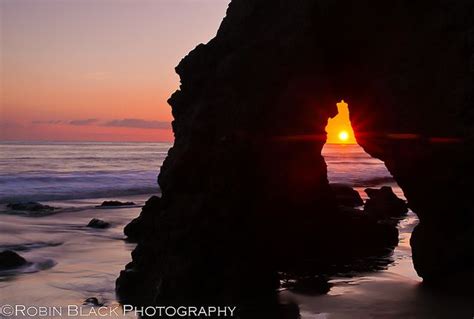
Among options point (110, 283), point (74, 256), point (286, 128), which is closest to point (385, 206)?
point (286, 128)

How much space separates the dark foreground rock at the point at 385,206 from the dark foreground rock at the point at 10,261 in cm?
1265

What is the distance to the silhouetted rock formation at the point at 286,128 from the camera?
922 centimetres

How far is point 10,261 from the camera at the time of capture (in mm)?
12789

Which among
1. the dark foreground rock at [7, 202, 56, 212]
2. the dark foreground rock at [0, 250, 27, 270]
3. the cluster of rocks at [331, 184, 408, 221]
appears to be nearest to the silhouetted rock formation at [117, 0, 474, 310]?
the dark foreground rock at [0, 250, 27, 270]

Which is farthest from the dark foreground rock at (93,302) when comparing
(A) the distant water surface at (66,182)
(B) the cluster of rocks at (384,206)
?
(A) the distant water surface at (66,182)

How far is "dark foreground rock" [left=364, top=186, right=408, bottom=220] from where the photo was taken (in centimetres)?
2077

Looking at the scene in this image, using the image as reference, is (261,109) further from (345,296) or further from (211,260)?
Answer: (345,296)

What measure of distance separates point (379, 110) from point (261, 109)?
2259mm

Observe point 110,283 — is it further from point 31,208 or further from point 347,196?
point 347,196

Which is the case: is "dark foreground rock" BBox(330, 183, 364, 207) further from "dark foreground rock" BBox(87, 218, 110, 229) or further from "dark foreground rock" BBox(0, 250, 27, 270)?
"dark foreground rock" BBox(0, 250, 27, 270)

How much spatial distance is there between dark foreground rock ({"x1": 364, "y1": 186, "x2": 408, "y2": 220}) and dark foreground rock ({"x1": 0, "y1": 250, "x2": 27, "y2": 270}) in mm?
12654

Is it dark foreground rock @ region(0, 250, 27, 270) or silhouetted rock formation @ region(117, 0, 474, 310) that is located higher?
silhouetted rock formation @ region(117, 0, 474, 310)

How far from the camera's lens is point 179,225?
1011cm

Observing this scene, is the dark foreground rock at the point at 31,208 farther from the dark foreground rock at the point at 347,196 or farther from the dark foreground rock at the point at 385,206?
the dark foreground rock at the point at 385,206
